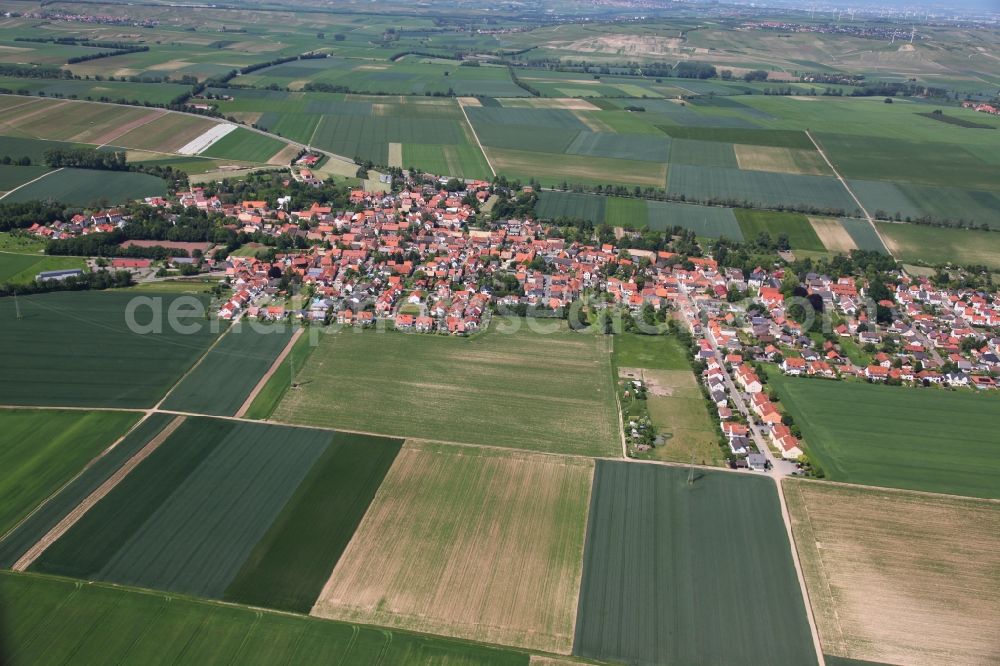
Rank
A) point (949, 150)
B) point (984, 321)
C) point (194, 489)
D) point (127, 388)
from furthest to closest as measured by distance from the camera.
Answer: point (949, 150) < point (984, 321) < point (127, 388) < point (194, 489)

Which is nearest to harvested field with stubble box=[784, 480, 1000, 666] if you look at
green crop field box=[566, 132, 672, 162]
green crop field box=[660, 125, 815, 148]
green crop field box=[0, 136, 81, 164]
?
green crop field box=[566, 132, 672, 162]

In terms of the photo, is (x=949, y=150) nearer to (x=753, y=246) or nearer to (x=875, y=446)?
(x=753, y=246)

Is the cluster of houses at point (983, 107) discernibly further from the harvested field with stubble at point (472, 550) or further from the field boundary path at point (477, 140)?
the harvested field with stubble at point (472, 550)

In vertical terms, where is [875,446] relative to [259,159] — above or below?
below

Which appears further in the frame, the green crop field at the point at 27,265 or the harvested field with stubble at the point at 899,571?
the green crop field at the point at 27,265

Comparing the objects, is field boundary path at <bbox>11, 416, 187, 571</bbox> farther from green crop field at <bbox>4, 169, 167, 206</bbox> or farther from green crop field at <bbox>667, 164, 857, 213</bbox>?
green crop field at <bbox>667, 164, 857, 213</bbox>

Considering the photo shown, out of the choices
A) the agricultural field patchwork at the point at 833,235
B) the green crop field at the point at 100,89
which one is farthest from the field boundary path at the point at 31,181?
the agricultural field patchwork at the point at 833,235

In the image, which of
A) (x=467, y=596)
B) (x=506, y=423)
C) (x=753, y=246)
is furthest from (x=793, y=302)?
(x=467, y=596)
